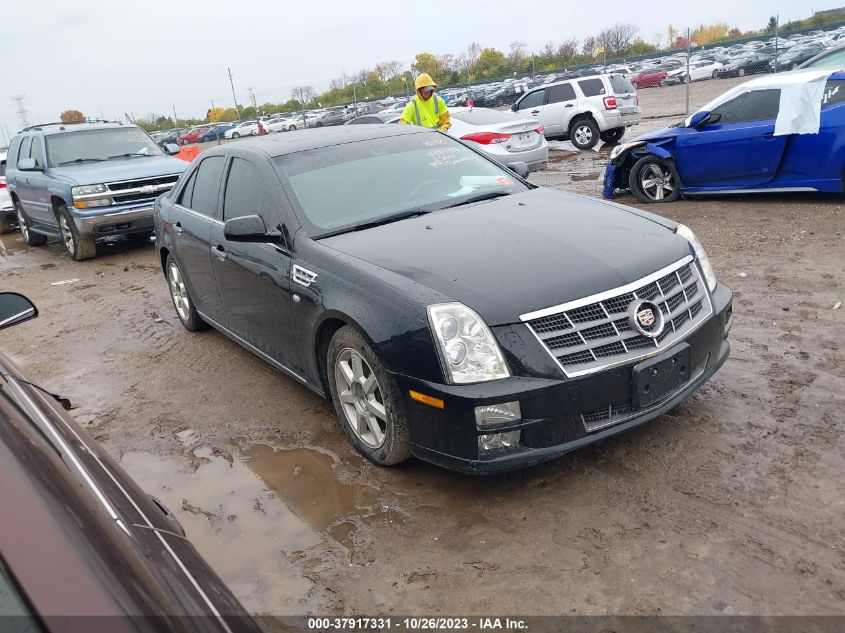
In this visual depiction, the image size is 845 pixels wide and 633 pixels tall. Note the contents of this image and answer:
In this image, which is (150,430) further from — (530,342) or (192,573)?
(192,573)

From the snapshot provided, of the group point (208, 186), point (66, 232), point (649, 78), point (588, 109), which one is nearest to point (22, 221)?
point (66, 232)

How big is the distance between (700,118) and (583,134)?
9283 mm

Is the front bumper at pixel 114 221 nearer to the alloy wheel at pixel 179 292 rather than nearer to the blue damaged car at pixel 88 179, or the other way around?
the blue damaged car at pixel 88 179

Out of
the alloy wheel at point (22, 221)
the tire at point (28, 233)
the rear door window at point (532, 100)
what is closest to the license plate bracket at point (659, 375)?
the tire at point (28, 233)

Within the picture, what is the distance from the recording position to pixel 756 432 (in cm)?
368

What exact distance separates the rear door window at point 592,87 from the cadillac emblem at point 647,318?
51.1 ft

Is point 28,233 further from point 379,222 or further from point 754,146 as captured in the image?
point 754,146

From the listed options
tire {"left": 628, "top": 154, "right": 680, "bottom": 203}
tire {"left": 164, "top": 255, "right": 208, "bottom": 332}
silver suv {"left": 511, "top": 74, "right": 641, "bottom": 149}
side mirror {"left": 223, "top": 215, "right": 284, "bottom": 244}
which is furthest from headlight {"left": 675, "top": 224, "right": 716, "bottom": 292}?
silver suv {"left": 511, "top": 74, "right": 641, "bottom": 149}

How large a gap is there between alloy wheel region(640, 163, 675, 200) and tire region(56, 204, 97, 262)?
306 inches

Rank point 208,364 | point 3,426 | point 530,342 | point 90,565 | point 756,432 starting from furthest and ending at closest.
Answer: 1. point 208,364
2. point 756,432
3. point 530,342
4. point 3,426
5. point 90,565

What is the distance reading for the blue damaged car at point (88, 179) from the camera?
9922 millimetres

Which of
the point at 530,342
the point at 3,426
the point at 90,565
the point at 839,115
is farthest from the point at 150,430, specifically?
the point at 839,115

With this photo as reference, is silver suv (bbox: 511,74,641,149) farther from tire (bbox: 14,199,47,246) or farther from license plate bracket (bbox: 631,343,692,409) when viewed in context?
license plate bracket (bbox: 631,343,692,409)

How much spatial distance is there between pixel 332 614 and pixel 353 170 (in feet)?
8.97
